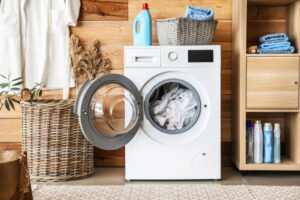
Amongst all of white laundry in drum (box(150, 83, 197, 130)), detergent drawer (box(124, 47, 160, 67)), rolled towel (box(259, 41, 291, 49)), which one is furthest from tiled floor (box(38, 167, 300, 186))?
rolled towel (box(259, 41, 291, 49))

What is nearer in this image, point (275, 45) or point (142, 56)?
point (142, 56)

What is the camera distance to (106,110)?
2857 mm

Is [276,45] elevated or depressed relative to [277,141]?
elevated

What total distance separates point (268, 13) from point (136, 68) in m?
1.10

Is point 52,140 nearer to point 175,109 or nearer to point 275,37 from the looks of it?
point 175,109

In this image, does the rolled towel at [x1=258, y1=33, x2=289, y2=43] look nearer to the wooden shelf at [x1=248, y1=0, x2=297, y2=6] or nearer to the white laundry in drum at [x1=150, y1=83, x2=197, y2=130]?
the wooden shelf at [x1=248, y1=0, x2=297, y2=6]

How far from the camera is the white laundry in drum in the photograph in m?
2.81

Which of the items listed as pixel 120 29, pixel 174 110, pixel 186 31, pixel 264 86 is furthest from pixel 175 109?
pixel 120 29

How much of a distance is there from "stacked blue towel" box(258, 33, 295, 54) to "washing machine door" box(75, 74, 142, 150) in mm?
882

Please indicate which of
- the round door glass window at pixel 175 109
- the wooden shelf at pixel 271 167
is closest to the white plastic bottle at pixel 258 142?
the wooden shelf at pixel 271 167

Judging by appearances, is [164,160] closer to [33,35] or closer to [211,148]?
[211,148]

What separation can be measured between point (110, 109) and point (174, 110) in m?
0.42

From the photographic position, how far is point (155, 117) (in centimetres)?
282

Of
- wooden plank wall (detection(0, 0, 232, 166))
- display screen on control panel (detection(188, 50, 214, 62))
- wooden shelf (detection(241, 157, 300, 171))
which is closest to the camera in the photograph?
display screen on control panel (detection(188, 50, 214, 62))
